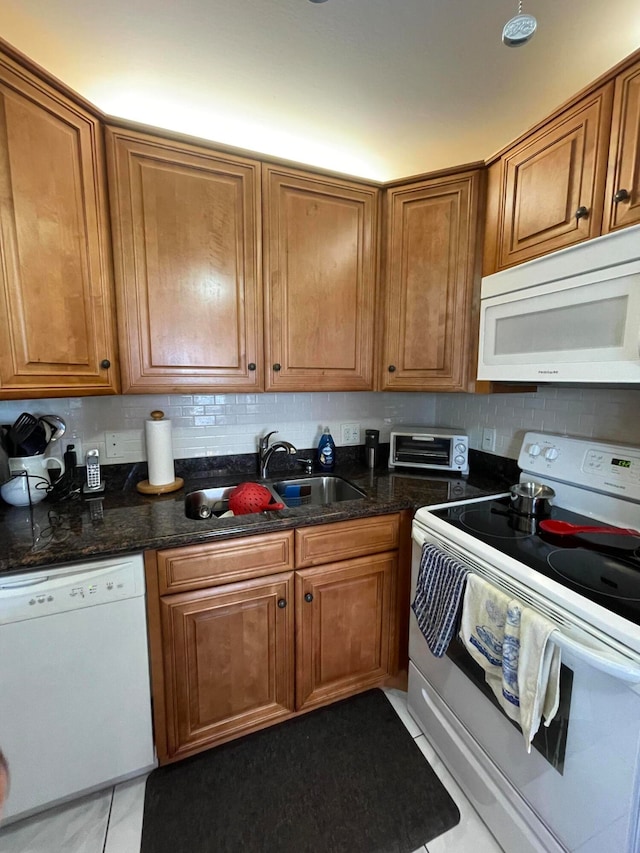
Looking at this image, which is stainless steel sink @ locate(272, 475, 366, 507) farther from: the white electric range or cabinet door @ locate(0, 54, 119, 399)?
cabinet door @ locate(0, 54, 119, 399)

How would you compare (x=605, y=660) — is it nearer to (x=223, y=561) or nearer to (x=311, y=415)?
(x=223, y=561)

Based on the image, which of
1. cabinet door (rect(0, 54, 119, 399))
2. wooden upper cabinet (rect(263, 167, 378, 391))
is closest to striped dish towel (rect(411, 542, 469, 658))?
wooden upper cabinet (rect(263, 167, 378, 391))

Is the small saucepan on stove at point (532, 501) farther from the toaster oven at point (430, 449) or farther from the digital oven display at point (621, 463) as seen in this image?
the toaster oven at point (430, 449)

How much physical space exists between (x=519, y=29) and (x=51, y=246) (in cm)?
149

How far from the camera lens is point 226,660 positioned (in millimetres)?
1337

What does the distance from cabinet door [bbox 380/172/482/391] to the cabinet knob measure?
0.55m

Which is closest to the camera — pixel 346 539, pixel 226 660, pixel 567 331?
pixel 567 331

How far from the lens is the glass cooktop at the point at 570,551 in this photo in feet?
3.08

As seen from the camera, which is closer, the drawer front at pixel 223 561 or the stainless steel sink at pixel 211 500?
the drawer front at pixel 223 561

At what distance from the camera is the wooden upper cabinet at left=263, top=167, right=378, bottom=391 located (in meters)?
1.56

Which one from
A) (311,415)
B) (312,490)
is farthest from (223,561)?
(311,415)

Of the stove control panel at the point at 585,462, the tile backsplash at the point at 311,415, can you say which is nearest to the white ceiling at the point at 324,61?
the tile backsplash at the point at 311,415

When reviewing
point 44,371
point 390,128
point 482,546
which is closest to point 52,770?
point 44,371

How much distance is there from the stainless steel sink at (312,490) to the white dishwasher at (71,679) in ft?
2.63
